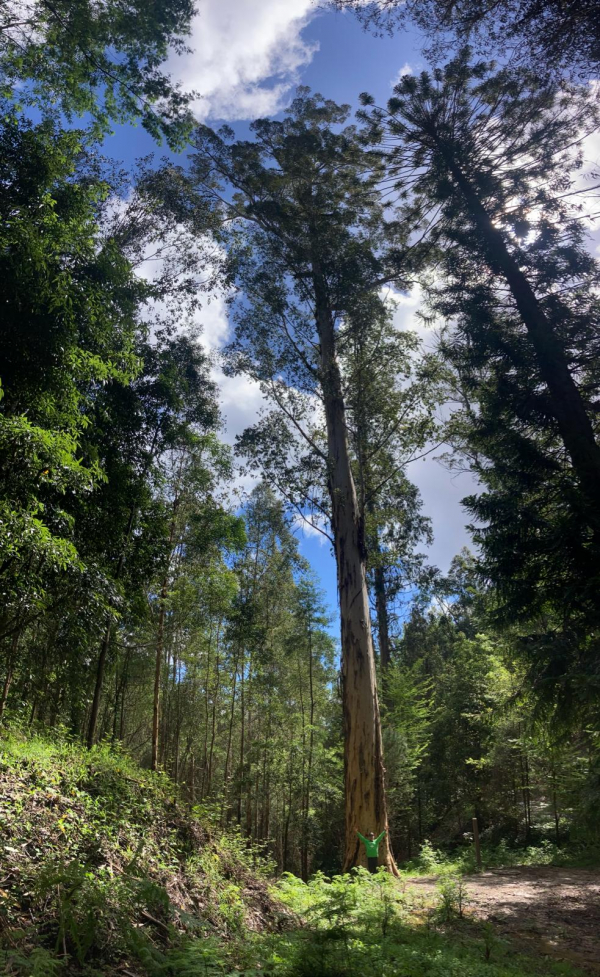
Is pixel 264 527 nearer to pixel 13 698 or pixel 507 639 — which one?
pixel 13 698

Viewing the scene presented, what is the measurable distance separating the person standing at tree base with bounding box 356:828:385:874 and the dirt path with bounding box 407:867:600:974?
641 mm

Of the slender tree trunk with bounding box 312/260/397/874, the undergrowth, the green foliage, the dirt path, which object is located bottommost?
the dirt path

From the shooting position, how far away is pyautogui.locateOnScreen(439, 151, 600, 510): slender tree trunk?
22.0 feet

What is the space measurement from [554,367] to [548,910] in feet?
22.4

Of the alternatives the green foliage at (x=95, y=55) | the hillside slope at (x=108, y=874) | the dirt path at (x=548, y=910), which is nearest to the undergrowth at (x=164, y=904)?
the hillside slope at (x=108, y=874)

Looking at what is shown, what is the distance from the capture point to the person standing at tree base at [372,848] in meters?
7.00

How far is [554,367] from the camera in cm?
757

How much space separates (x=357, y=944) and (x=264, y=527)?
16993 mm

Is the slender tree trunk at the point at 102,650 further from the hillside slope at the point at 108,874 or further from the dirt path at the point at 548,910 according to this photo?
the dirt path at the point at 548,910

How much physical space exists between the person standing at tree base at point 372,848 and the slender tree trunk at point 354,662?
0.12 meters

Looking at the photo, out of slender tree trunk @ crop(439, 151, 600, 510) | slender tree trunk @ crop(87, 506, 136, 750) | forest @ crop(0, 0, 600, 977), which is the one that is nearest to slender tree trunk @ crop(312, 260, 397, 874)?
forest @ crop(0, 0, 600, 977)

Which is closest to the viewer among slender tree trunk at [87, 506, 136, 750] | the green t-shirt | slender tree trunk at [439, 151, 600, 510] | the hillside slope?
the hillside slope

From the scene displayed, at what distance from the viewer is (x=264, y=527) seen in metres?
20.8

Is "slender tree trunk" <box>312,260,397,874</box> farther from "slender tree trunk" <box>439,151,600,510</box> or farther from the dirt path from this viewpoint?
"slender tree trunk" <box>439,151,600,510</box>
